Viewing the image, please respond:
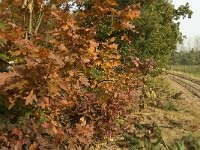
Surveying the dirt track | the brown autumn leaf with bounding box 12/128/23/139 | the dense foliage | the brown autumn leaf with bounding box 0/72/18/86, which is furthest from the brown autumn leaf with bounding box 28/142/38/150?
the dirt track

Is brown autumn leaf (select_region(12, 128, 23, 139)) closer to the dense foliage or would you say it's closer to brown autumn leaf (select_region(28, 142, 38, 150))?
brown autumn leaf (select_region(28, 142, 38, 150))

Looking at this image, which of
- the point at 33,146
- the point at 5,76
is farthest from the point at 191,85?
the point at 5,76

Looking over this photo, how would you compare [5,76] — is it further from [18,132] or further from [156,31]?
[156,31]

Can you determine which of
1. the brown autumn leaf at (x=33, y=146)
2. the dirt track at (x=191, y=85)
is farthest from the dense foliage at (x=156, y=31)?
the brown autumn leaf at (x=33, y=146)

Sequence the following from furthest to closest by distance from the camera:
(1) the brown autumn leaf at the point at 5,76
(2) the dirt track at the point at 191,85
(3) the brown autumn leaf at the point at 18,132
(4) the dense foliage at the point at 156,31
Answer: (2) the dirt track at the point at 191,85 < (4) the dense foliage at the point at 156,31 < (3) the brown autumn leaf at the point at 18,132 < (1) the brown autumn leaf at the point at 5,76

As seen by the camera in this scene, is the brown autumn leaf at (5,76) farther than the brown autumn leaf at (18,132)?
No

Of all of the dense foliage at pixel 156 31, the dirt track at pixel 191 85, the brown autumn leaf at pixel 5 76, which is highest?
the dense foliage at pixel 156 31

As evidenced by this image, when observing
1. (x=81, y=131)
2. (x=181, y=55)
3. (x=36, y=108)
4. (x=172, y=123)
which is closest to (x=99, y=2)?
(x=36, y=108)

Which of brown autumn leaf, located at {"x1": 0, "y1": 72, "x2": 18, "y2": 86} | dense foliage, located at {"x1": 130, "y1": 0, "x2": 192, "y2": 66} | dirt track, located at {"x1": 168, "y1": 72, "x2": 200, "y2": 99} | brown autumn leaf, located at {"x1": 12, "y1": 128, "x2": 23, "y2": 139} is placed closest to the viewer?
brown autumn leaf, located at {"x1": 0, "y1": 72, "x2": 18, "y2": 86}

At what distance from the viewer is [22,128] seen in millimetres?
3920

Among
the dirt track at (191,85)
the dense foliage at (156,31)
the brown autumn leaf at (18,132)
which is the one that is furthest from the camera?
the dirt track at (191,85)

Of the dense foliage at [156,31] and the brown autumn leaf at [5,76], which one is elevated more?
the dense foliage at [156,31]

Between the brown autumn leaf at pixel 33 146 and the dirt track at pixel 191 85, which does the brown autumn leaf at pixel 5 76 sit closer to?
the brown autumn leaf at pixel 33 146

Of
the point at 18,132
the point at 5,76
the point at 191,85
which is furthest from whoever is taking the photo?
the point at 191,85
